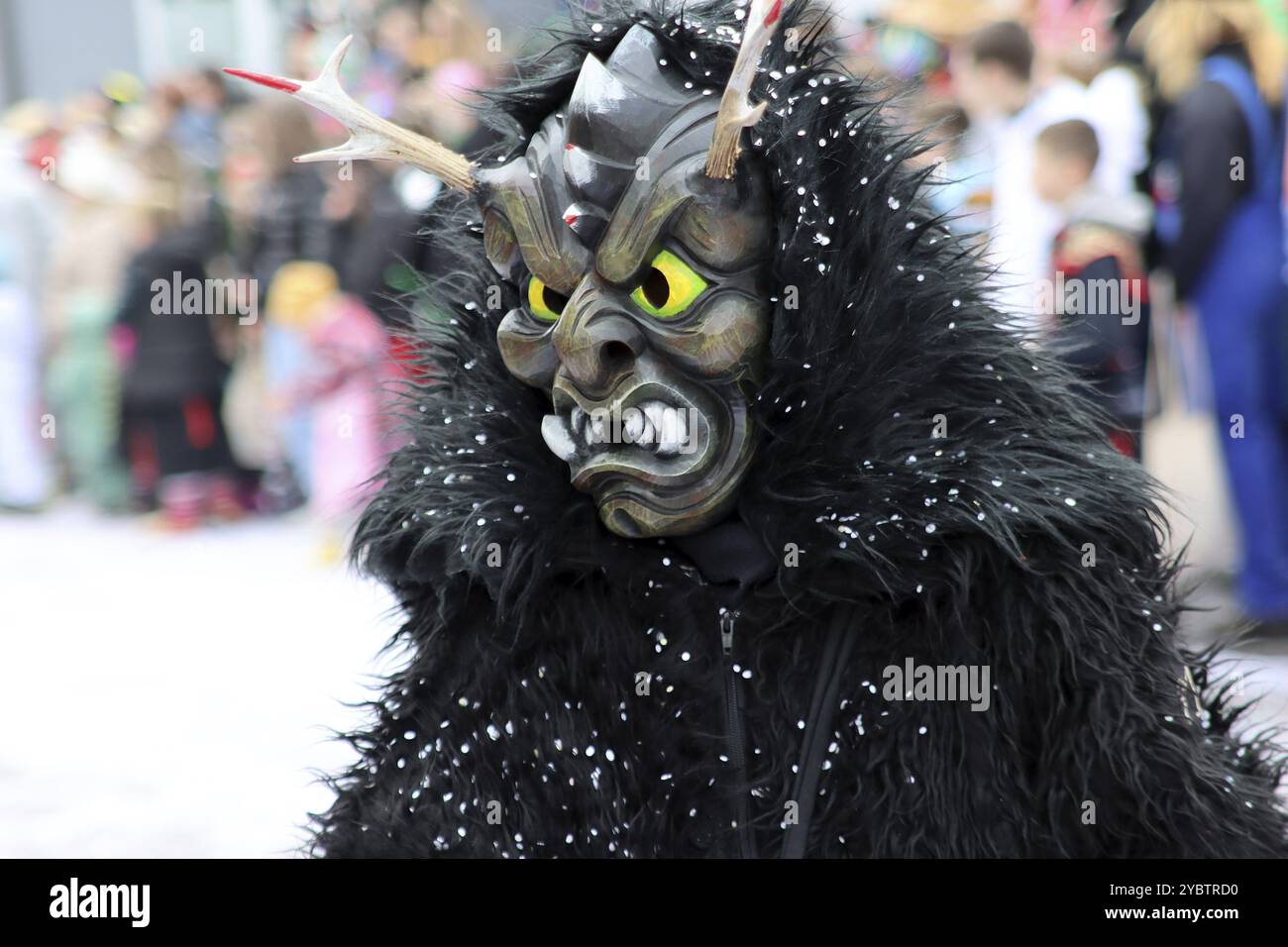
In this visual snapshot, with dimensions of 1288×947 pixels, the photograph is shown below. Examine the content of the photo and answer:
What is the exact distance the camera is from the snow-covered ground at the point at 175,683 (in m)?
3.58

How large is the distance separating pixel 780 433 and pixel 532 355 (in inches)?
11.7

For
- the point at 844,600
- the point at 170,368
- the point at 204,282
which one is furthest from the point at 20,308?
the point at 844,600

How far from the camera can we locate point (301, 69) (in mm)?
7383

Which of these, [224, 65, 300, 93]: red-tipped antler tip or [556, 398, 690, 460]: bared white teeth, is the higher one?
[224, 65, 300, 93]: red-tipped antler tip

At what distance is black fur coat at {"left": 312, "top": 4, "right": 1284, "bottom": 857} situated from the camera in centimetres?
158

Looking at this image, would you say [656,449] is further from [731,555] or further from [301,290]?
[301,290]

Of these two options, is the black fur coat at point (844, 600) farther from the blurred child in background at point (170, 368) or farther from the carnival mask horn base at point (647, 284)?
the blurred child in background at point (170, 368)

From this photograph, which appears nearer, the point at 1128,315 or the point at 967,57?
the point at 1128,315

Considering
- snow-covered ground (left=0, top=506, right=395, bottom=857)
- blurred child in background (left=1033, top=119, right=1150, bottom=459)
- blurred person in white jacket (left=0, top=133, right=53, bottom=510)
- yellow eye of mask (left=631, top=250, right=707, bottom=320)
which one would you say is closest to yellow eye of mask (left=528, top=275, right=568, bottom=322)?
yellow eye of mask (left=631, top=250, right=707, bottom=320)

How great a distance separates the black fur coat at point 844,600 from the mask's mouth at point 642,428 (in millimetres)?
87

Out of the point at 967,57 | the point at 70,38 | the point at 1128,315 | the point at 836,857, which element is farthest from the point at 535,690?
the point at 70,38

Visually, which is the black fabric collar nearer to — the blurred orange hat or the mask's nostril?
the mask's nostril

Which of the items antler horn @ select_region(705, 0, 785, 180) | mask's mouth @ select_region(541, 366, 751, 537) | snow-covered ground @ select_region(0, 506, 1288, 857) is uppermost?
antler horn @ select_region(705, 0, 785, 180)
